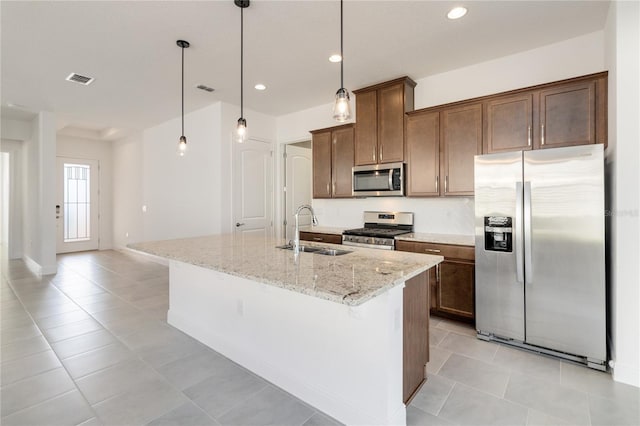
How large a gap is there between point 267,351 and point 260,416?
0.44 metres

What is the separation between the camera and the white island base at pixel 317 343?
164 cm

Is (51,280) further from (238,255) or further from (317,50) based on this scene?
(317,50)

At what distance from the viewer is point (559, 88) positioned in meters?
2.72

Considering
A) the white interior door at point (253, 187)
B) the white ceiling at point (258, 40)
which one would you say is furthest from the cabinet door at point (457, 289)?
the white interior door at point (253, 187)

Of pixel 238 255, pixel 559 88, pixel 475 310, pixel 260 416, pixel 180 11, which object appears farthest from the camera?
pixel 475 310

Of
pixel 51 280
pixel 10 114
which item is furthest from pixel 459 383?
pixel 10 114

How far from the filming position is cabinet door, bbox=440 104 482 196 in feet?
10.5

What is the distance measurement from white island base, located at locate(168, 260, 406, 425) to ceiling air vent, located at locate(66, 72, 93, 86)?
2910mm

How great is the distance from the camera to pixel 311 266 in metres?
1.80

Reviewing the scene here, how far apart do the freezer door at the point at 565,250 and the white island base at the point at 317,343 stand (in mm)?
1514

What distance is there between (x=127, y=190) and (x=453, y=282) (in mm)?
7273

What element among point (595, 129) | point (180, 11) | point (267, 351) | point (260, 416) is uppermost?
point (180, 11)

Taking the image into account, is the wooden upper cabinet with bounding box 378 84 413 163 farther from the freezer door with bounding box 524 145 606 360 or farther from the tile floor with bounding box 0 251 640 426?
the tile floor with bounding box 0 251 640 426

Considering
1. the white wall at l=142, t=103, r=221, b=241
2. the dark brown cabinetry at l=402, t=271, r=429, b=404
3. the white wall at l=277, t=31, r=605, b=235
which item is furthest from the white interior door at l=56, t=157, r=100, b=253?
the dark brown cabinetry at l=402, t=271, r=429, b=404
